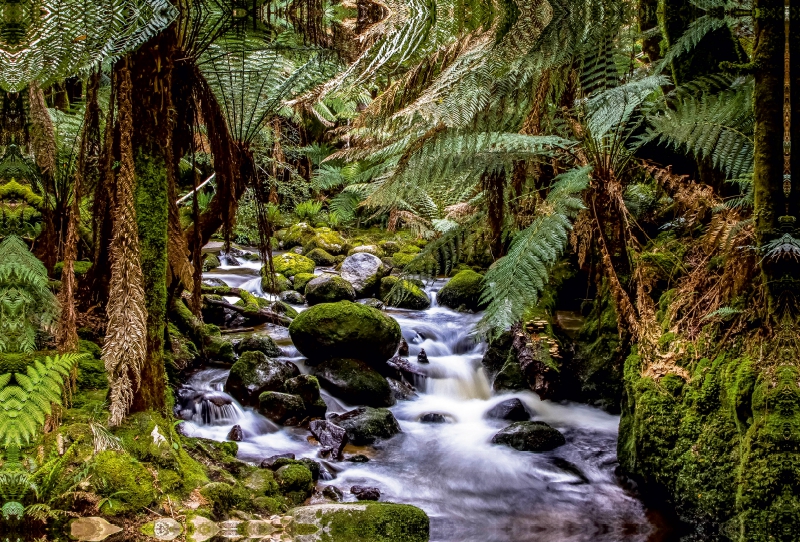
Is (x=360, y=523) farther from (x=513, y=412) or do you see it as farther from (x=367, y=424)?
(x=513, y=412)

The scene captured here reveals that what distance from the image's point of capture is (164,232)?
231cm

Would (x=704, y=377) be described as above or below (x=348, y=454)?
above

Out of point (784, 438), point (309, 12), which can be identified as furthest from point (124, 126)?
point (784, 438)

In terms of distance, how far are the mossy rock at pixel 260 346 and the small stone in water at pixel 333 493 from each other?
2.28 meters

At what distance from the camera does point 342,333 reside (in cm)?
532

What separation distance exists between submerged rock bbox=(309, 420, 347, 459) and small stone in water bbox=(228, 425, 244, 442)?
1.73 ft

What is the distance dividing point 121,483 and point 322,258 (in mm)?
7937

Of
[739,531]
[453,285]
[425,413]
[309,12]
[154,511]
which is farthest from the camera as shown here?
[453,285]

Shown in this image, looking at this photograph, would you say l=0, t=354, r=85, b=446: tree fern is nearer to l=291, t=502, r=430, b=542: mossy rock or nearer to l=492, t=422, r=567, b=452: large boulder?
l=291, t=502, r=430, b=542: mossy rock

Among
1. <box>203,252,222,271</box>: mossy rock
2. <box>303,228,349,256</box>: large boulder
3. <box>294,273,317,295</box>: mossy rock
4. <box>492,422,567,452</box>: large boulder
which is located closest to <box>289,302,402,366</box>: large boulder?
Answer: <box>492,422,567,452</box>: large boulder

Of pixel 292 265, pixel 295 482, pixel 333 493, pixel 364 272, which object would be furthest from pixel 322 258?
pixel 295 482

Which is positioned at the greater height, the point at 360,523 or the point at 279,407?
the point at 360,523

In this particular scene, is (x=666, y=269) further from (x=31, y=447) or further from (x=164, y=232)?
(x=31, y=447)

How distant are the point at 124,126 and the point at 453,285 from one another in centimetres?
600
